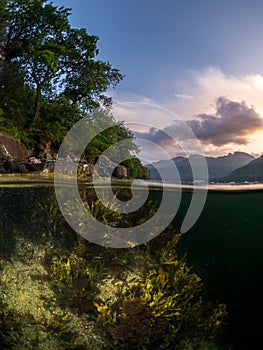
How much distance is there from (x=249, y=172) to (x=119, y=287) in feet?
22.5

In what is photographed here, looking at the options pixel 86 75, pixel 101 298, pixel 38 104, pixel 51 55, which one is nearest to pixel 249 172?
pixel 101 298

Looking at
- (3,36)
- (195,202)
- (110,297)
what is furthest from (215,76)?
(3,36)

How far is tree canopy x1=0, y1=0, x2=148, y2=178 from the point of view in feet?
45.3

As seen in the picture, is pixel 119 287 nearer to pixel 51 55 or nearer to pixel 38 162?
pixel 38 162

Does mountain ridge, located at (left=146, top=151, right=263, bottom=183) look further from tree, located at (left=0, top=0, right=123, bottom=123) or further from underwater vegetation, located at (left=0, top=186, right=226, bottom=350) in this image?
tree, located at (left=0, top=0, right=123, bottom=123)

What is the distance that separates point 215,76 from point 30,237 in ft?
21.8

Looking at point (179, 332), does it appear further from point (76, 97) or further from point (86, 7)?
point (76, 97)

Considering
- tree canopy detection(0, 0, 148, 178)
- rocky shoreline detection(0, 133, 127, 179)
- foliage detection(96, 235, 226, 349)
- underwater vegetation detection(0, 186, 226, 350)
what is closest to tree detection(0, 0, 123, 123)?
tree canopy detection(0, 0, 148, 178)

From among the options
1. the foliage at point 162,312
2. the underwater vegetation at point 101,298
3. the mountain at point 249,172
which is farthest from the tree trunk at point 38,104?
the foliage at point 162,312

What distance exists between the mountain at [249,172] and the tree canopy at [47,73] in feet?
12.7

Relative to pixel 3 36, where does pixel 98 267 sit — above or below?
below

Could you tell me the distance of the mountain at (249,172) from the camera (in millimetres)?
11438

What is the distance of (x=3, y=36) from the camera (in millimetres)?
16562

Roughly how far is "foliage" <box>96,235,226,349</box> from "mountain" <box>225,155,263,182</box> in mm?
4772
